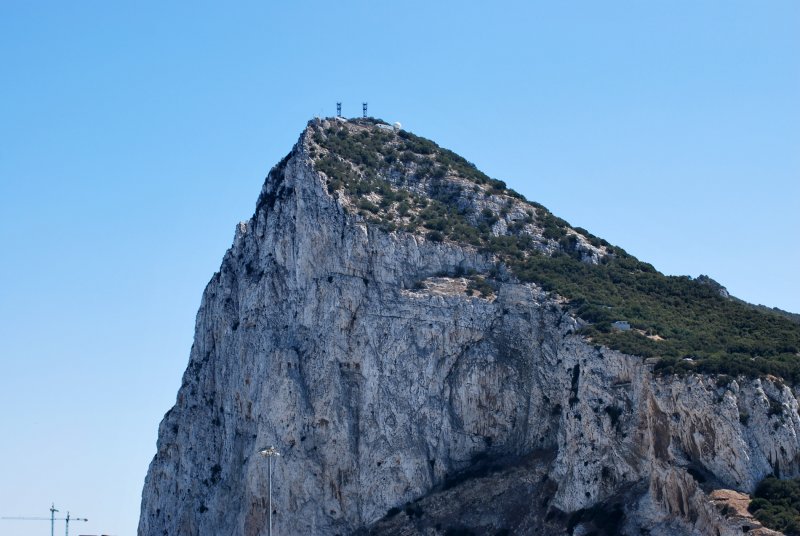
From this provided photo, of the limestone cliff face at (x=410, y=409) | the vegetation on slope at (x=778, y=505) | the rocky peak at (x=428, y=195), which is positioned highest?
the rocky peak at (x=428, y=195)

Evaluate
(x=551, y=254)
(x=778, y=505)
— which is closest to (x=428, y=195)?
(x=551, y=254)

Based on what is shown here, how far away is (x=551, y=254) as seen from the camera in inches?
4277

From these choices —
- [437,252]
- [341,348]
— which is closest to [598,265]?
[437,252]

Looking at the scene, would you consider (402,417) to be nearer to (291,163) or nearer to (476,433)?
(476,433)

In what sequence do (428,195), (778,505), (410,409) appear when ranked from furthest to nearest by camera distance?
(428,195) < (410,409) < (778,505)

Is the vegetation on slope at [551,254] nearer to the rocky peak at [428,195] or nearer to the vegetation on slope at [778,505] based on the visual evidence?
the rocky peak at [428,195]

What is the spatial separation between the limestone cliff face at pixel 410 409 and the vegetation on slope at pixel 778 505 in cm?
120

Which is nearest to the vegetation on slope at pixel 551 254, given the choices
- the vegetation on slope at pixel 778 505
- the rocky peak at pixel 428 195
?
the rocky peak at pixel 428 195

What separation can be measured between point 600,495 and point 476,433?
1151cm

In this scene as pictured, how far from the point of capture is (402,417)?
9662cm

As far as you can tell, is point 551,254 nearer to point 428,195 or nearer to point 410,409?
point 428,195

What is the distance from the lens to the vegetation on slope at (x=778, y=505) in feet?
251

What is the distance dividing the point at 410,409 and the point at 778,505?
25267mm

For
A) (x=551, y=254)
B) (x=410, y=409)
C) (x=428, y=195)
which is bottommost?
(x=410, y=409)
